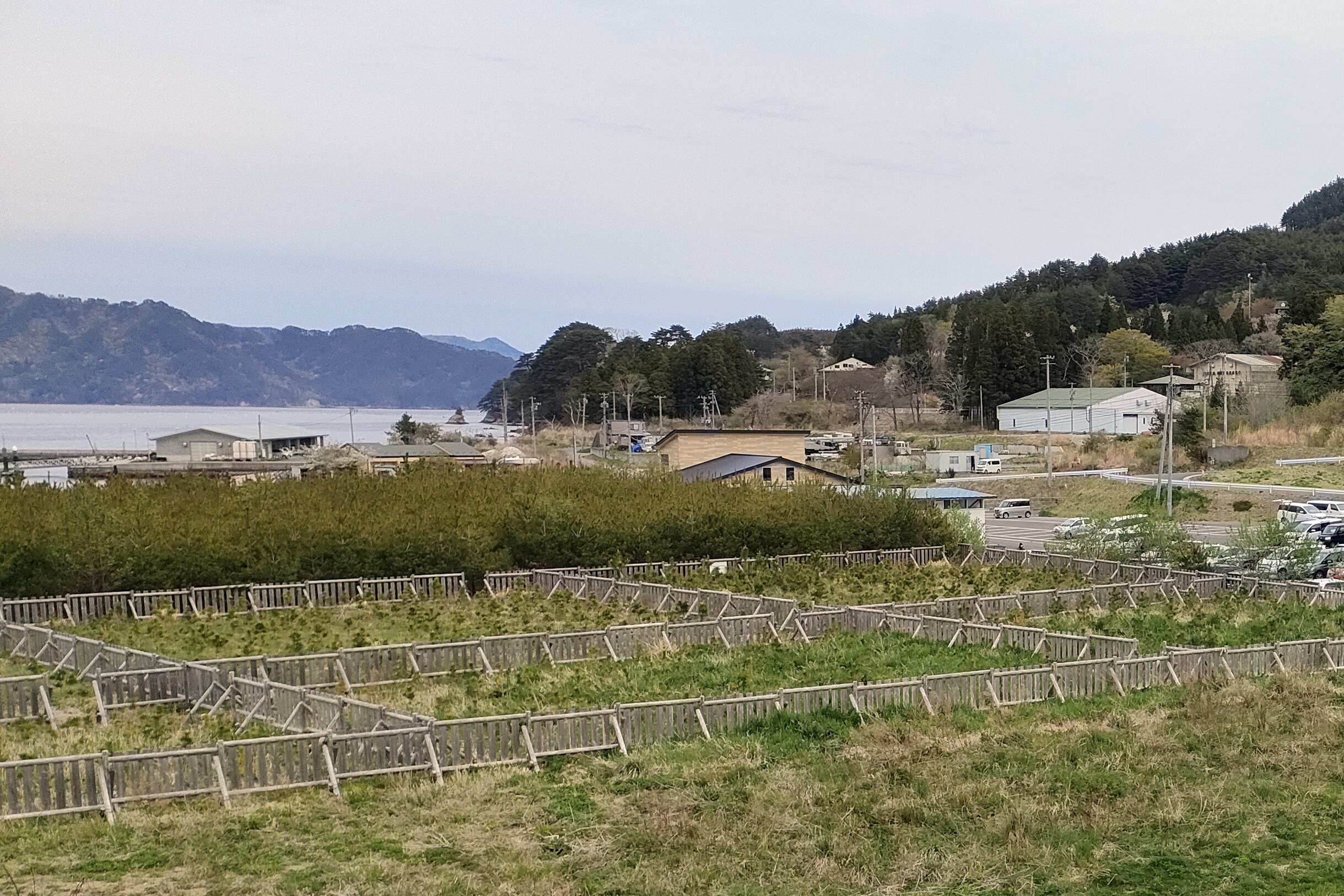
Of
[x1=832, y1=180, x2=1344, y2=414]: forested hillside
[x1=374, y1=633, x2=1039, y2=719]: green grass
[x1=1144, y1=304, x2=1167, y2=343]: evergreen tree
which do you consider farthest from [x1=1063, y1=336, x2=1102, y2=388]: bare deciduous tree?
[x1=374, y1=633, x2=1039, y2=719]: green grass


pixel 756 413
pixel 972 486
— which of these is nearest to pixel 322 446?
pixel 756 413

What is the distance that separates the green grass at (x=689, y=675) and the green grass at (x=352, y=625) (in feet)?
12.2

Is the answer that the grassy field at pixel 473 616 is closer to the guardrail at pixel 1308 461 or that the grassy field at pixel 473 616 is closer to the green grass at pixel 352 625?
the green grass at pixel 352 625

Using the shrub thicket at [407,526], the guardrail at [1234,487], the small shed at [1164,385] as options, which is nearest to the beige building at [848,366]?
the small shed at [1164,385]

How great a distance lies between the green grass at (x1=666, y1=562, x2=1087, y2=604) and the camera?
31.6m

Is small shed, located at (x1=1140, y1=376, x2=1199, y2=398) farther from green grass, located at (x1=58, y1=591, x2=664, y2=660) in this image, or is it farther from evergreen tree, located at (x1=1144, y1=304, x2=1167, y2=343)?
green grass, located at (x1=58, y1=591, x2=664, y2=660)

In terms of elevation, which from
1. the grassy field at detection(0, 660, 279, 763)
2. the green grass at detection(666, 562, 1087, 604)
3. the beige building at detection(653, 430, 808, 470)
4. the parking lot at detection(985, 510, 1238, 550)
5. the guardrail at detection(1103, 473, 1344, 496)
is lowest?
the parking lot at detection(985, 510, 1238, 550)

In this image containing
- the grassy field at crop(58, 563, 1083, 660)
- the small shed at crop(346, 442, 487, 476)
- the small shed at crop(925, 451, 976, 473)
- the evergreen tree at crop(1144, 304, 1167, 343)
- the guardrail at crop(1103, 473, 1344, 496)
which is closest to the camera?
the grassy field at crop(58, 563, 1083, 660)

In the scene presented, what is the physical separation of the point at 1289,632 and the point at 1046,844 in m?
14.5

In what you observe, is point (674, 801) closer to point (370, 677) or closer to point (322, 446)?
point (370, 677)

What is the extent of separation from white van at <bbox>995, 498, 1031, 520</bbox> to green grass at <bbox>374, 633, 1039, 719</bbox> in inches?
1573

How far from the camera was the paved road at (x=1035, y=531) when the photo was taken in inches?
1844

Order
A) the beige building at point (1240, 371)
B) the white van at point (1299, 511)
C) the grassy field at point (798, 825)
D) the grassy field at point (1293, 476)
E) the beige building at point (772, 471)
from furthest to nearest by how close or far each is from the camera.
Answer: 1. the beige building at point (1240, 371)
2. the grassy field at point (1293, 476)
3. the beige building at point (772, 471)
4. the white van at point (1299, 511)
5. the grassy field at point (798, 825)

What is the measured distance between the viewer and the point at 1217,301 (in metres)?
149
